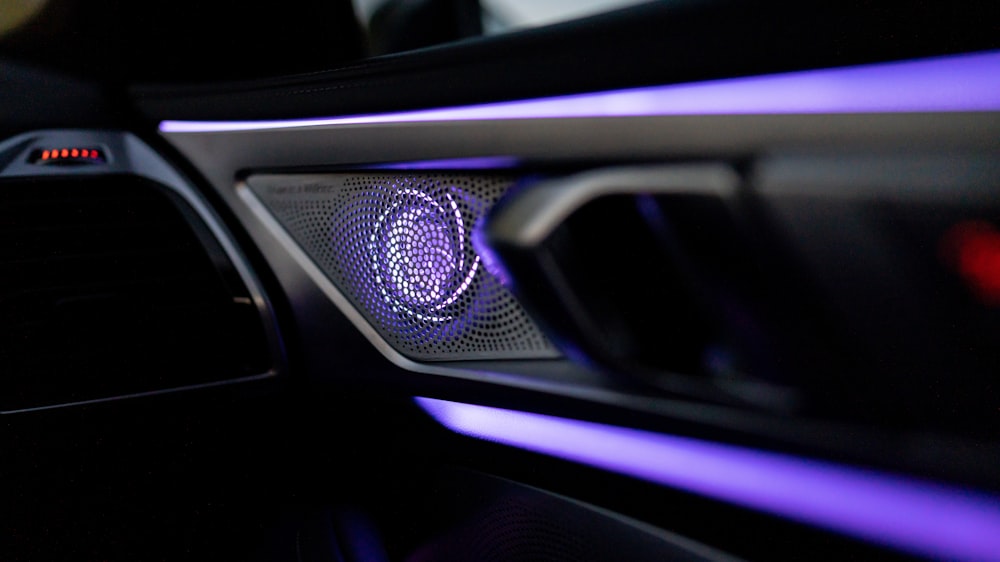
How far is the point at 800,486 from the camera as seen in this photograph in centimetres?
56

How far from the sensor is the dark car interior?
0.49m

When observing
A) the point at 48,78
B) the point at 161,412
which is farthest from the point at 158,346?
the point at 48,78

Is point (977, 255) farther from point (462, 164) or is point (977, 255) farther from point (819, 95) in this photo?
point (462, 164)

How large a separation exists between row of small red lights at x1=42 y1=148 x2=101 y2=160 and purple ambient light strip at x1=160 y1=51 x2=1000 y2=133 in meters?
0.58

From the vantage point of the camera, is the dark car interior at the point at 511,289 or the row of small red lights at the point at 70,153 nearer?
the dark car interior at the point at 511,289

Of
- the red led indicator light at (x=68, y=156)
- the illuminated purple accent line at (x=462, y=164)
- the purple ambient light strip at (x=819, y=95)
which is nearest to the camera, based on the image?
the purple ambient light strip at (x=819, y=95)

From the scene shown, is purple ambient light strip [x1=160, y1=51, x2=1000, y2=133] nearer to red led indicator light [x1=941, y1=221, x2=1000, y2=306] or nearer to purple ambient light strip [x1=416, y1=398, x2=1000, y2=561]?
red led indicator light [x1=941, y1=221, x2=1000, y2=306]

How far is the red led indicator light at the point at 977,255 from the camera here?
456 millimetres

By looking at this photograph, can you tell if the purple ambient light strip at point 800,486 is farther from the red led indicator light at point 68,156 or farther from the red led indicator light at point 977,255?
the red led indicator light at point 68,156

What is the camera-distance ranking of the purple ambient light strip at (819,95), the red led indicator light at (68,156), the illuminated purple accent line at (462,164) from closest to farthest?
the purple ambient light strip at (819,95) < the illuminated purple accent line at (462,164) < the red led indicator light at (68,156)

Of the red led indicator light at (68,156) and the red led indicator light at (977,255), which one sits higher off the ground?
the red led indicator light at (68,156)

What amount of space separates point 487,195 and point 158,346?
55 cm

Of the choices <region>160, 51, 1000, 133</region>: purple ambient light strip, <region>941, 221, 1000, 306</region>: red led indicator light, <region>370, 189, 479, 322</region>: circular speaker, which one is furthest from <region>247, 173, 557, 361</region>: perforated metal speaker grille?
<region>941, 221, 1000, 306</region>: red led indicator light

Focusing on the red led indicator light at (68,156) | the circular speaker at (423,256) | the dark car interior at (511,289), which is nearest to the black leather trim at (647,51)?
the dark car interior at (511,289)
